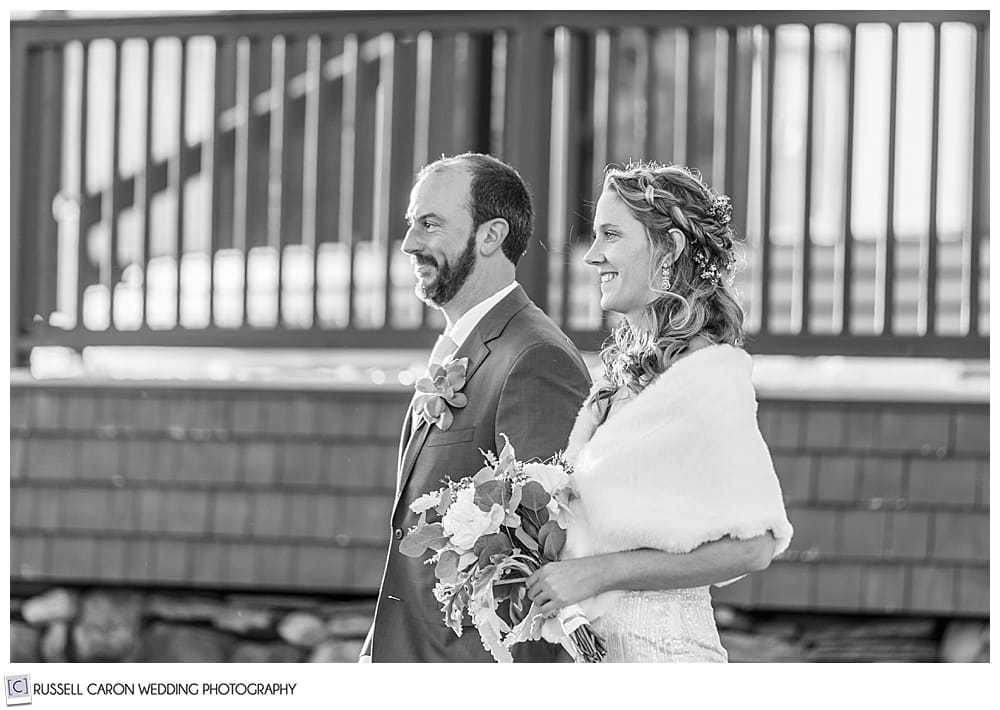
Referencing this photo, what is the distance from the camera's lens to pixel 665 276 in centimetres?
209

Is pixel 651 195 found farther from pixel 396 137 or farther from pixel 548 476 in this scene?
pixel 396 137

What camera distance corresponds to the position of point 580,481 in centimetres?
212

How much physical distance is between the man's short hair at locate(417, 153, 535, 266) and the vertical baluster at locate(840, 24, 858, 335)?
1.68 meters

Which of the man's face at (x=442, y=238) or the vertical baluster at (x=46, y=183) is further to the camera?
the vertical baluster at (x=46, y=183)

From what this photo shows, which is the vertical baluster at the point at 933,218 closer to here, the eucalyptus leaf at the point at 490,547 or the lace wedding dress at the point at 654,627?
the lace wedding dress at the point at 654,627

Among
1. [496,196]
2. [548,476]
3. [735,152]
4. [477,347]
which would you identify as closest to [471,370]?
[477,347]

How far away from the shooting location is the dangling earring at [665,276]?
209cm

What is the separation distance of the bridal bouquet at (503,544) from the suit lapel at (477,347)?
273mm

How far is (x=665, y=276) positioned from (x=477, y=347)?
466 mm

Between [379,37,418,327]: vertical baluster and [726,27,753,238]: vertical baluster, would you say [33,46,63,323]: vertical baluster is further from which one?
[726,27,753,238]: vertical baluster
